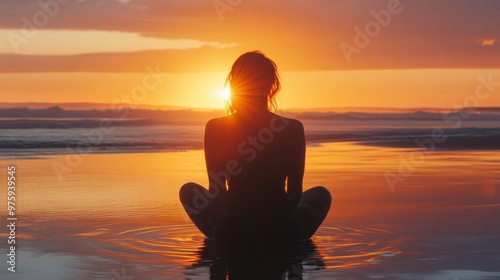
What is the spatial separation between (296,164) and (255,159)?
304mm

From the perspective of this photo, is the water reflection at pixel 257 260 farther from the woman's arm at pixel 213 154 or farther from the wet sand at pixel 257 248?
the woman's arm at pixel 213 154

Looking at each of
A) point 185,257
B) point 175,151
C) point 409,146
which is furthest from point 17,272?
point 409,146

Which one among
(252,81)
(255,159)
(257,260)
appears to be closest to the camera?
(257,260)

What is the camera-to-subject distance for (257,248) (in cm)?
633

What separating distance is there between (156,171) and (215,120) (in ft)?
24.0

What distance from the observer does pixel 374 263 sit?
5809mm

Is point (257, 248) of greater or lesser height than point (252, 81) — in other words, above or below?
below

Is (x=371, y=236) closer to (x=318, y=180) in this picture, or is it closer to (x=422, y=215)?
(x=422, y=215)

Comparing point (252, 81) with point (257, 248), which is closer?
point (252, 81)

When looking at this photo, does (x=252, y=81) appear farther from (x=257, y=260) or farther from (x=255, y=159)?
(x=257, y=260)

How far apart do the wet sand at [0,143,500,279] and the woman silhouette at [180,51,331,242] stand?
0.20 metres

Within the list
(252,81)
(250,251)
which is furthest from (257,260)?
(252,81)

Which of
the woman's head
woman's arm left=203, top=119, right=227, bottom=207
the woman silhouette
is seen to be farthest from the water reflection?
the woman's head

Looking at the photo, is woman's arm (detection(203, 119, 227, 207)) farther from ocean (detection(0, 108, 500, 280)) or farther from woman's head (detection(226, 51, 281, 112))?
ocean (detection(0, 108, 500, 280))
